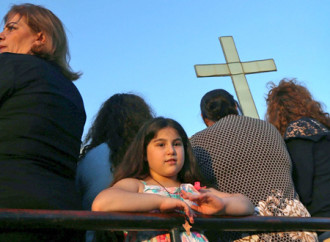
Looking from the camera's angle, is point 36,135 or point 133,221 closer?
point 133,221

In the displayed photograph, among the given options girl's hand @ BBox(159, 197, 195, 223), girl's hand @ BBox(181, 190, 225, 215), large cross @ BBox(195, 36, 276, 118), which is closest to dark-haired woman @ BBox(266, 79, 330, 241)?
girl's hand @ BBox(181, 190, 225, 215)

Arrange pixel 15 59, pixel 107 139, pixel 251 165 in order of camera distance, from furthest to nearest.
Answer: pixel 107 139, pixel 251 165, pixel 15 59

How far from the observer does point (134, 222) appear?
156cm

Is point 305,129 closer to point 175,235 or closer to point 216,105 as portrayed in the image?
point 216,105

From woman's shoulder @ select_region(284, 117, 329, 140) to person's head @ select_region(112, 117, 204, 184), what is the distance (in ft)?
3.26

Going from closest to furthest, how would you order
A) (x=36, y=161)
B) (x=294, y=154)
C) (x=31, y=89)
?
(x=36, y=161) < (x=31, y=89) < (x=294, y=154)

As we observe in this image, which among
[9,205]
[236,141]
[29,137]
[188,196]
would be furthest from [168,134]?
[9,205]

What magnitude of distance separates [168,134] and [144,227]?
1014 millimetres

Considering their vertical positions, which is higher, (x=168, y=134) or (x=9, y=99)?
(x=9, y=99)

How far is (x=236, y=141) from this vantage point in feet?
9.44

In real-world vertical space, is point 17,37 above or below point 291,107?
above

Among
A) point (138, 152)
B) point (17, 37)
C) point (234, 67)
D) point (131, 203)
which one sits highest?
point (234, 67)

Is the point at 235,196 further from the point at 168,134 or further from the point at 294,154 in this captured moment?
the point at 294,154

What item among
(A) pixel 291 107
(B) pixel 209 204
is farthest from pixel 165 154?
(A) pixel 291 107
